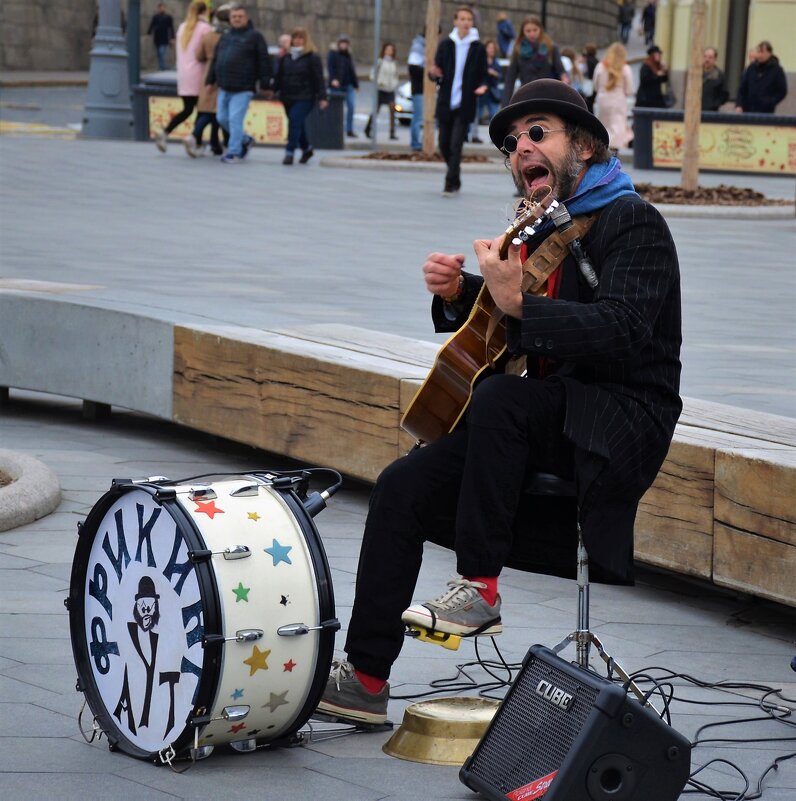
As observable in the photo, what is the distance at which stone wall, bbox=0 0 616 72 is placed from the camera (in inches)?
1374

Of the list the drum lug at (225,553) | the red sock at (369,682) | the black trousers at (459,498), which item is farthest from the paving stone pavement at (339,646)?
the drum lug at (225,553)

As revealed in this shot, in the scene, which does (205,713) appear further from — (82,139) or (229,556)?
(82,139)

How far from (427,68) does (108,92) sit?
5.34m

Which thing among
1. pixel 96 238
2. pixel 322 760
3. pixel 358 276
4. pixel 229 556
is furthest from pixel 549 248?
pixel 96 238

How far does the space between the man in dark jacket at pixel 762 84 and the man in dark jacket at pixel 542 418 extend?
18.1 metres

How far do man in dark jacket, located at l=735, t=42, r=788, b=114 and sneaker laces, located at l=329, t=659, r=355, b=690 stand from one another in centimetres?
1853

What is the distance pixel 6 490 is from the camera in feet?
17.3

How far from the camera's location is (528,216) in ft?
10.9

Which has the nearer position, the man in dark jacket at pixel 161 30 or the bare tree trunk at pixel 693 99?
the bare tree trunk at pixel 693 99

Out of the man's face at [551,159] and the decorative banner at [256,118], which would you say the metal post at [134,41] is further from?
the man's face at [551,159]

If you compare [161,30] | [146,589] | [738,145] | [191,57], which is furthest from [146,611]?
[161,30]

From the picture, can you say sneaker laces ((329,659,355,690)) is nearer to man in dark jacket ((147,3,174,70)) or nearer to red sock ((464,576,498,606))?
red sock ((464,576,498,606))

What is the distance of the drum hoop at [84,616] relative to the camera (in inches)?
119

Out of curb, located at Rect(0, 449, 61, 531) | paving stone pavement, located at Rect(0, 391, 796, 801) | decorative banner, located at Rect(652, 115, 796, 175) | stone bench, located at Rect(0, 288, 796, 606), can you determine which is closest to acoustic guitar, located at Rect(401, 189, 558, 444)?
paving stone pavement, located at Rect(0, 391, 796, 801)
